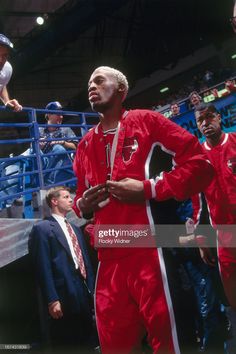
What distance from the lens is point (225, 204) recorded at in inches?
116

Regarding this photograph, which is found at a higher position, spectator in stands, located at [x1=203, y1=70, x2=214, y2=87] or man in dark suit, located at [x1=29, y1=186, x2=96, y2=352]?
spectator in stands, located at [x1=203, y1=70, x2=214, y2=87]

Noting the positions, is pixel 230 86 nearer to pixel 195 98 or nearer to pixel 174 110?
pixel 195 98

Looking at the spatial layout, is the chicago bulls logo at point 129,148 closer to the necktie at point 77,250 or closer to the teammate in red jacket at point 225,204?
the teammate in red jacket at point 225,204

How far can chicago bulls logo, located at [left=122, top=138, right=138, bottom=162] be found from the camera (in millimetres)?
1979

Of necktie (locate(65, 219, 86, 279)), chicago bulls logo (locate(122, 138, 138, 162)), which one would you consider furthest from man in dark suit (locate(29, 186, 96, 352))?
chicago bulls logo (locate(122, 138, 138, 162))

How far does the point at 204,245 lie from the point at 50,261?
1.29 m

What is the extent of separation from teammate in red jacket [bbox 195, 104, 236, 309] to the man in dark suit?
1.12m

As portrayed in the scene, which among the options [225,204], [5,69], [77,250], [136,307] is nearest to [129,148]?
[136,307]

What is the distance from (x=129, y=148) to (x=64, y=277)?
5.95ft

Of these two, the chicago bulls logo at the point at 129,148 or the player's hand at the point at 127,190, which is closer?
the player's hand at the point at 127,190

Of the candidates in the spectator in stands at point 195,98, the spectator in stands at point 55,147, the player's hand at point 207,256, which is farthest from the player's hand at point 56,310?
the spectator in stands at point 195,98

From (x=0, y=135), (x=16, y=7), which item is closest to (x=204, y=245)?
(x=16, y=7)

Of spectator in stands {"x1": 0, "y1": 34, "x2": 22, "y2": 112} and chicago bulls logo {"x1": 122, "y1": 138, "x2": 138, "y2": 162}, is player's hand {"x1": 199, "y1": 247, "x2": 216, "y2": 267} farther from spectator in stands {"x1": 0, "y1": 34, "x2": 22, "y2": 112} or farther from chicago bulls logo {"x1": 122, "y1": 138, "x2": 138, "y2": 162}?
spectator in stands {"x1": 0, "y1": 34, "x2": 22, "y2": 112}

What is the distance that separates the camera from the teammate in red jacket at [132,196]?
Result: 1.84 m
